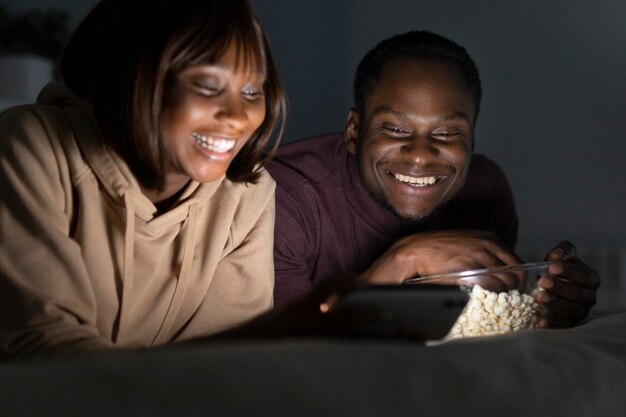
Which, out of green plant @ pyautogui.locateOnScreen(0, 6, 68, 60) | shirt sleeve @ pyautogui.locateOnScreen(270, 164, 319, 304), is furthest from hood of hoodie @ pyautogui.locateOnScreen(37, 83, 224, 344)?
green plant @ pyautogui.locateOnScreen(0, 6, 68, 60)

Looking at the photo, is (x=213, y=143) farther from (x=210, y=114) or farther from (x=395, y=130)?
(x=395, y=130)

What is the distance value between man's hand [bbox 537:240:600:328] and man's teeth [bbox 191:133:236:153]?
12.6 inches

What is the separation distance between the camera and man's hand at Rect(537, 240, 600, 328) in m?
0.76

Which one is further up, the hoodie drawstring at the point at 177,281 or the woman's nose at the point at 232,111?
the woman's nose at the point at 232,111

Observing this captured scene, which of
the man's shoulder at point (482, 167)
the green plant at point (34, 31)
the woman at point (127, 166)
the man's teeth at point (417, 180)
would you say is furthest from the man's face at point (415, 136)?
the green plant at point (34, 31)

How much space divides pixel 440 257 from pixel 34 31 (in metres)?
0.89

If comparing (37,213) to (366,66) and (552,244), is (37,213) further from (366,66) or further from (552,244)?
(552,244)

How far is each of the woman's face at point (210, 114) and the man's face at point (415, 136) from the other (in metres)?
0.27

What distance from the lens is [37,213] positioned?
574mm

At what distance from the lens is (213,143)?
2.07ft

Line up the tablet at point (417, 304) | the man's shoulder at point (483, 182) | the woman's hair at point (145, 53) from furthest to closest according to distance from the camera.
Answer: the man's shoulder at point (483, 182), the woman's hair at point (145, 53), the tablet at point (417, 304)

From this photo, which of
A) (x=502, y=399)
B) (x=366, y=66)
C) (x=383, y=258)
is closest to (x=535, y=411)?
(x=502, y=399)

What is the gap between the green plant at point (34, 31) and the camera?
4.47 feet

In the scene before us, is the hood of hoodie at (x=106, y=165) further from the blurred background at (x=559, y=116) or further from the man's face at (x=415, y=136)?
the blurred background at (x=559, y=116)
